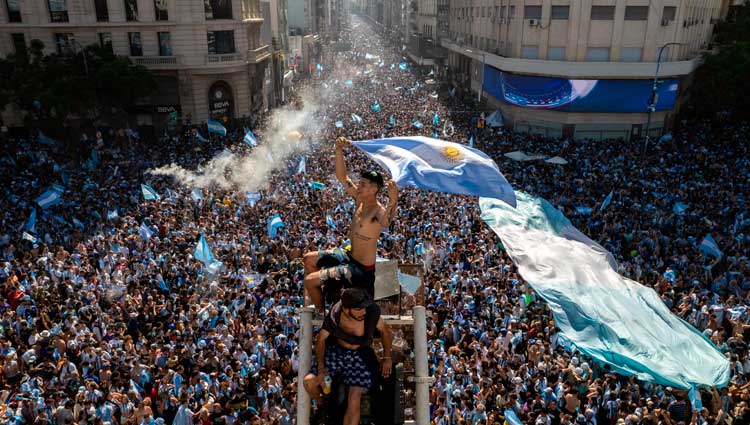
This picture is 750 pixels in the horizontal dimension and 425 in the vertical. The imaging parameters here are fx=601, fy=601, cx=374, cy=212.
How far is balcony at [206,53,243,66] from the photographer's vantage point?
1557 inches

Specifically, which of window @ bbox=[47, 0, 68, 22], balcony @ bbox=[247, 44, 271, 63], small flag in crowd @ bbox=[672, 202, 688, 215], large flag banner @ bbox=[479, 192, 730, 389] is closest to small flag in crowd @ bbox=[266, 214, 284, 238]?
large flag banner @ bbox=[479, 192, 730, 389]

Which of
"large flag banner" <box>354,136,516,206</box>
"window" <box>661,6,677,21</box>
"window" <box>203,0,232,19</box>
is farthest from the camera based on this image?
"window" <box>203,0,232,19</box>

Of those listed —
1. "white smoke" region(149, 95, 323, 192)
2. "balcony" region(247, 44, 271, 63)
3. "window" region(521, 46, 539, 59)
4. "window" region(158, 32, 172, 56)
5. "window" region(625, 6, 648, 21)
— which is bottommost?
"white smoke" region(149, 95, 323, 192)

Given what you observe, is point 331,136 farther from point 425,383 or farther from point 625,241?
point 425,383

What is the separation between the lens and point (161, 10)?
38375 mm

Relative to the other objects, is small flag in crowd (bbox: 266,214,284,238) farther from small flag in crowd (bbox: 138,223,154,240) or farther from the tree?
the tree

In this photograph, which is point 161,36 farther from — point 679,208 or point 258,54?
point 679,208

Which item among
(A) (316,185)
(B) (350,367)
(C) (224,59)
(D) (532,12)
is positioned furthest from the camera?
(C) (224,59)

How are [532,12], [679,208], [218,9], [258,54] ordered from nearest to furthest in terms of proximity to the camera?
[679,208] → [532,12] → [218,9] → [258,54]

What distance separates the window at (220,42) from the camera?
39.9 m

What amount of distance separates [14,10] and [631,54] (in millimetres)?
39043

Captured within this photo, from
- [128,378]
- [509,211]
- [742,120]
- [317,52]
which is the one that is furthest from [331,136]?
[317,52]

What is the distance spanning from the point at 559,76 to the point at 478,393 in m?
31.3

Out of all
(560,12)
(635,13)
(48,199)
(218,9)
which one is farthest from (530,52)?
(48,199)
